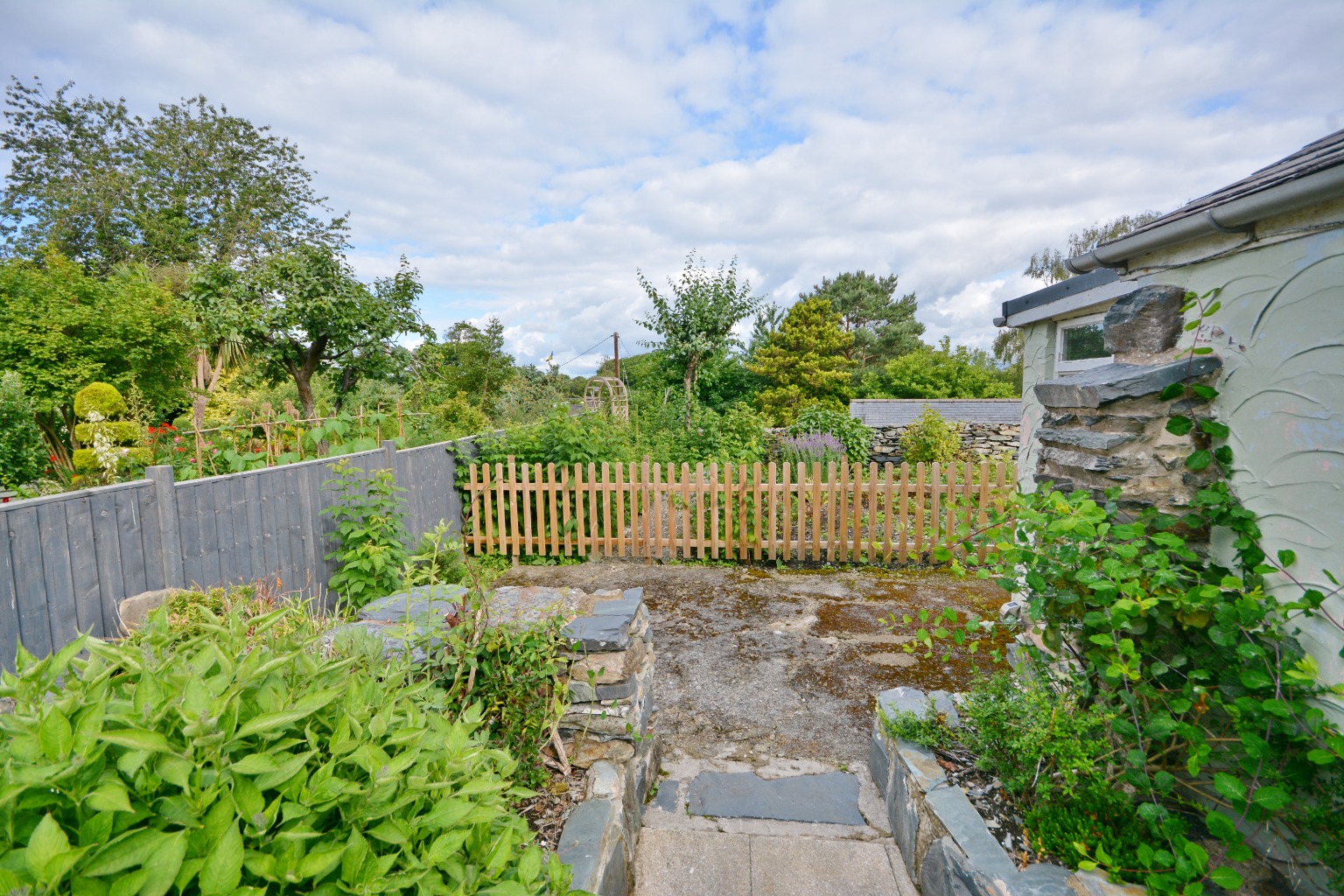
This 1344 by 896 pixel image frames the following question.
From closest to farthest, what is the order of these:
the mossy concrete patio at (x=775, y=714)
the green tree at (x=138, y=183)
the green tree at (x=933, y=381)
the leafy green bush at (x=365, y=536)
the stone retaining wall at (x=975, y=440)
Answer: the mossy concrete patio at (x=775, y=714) < the leafy green bush at (x=365, y=536) < the stone retaining wall at (x=975, y=440) < the green tree at (x=138, y=183) < the green tree at (x=933, y=381)

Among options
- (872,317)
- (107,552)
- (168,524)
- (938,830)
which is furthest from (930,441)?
(872,317)

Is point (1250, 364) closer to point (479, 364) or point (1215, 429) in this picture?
point (1215, 429)

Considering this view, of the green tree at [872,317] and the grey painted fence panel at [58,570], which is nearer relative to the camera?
the grey painted fence panel at [58,570]

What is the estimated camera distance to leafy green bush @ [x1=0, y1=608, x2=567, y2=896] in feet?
2.10

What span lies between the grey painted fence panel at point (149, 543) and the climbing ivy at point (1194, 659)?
349 cm

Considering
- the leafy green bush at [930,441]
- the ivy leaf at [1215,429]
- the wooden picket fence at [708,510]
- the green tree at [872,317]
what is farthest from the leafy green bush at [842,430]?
the green tree at [872,317]

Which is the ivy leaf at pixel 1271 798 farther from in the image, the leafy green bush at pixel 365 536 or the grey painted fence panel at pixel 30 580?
the grey painted fence panel at pixel 30 580

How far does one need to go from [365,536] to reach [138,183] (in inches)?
745

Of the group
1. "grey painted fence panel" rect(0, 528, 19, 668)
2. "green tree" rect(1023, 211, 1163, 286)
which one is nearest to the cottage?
"grey painted fence panel" rect(0, 528, 19, 668)

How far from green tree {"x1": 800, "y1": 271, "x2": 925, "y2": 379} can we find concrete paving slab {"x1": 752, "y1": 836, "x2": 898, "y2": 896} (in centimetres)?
2785

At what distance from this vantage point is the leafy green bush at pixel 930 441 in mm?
11031

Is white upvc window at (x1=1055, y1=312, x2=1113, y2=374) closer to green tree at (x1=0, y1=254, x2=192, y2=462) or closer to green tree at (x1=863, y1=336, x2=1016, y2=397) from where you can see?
green tree at (x1=0, y1=254, x2=192, y2=462)

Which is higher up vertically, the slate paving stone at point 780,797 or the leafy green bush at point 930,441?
the leafy green bush at point 930,441

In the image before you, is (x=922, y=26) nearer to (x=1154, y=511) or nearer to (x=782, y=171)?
(x=1154, y=511)
